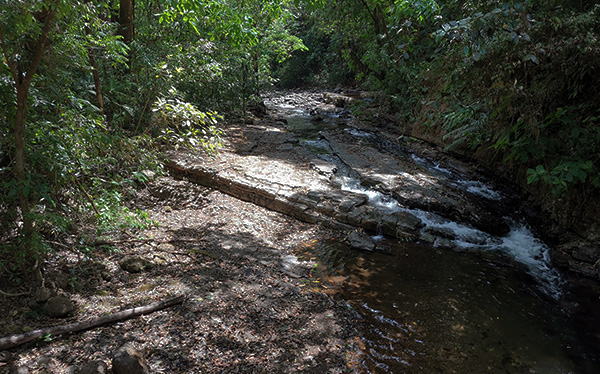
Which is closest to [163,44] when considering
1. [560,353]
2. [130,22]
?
[130,22]

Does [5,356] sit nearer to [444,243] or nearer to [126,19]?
[444,243]

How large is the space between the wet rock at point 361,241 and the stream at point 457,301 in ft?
0.40

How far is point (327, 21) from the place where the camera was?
17.4 metres

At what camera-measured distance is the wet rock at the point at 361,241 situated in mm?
5902

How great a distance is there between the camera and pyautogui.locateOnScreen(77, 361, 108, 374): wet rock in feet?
8.19

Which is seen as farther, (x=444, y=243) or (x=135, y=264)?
(x=444, y=243)

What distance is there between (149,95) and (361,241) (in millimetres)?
4591

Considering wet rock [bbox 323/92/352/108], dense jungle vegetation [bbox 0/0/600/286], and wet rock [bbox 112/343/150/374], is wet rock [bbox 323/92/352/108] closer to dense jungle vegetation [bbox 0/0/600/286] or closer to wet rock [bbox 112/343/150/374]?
dense jungle vegetation [bbox 0/0/600/286]

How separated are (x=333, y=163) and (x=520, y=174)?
4.75 metres

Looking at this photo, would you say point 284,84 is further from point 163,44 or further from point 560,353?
point 560,353

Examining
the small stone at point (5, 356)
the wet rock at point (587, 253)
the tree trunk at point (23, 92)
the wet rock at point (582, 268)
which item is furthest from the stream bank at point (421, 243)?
the tree trunk at point (23, 92)

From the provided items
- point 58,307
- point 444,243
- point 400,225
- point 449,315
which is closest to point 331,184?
point 400,225

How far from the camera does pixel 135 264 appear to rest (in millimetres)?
4066

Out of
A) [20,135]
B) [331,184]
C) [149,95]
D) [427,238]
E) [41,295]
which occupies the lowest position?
[427,238]
